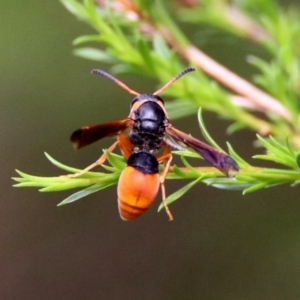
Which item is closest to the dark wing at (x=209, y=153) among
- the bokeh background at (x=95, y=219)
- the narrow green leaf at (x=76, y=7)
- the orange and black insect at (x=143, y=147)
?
the orange and black insect at (x=143, y=147)

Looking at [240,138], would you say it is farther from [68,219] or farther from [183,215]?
[68,219]

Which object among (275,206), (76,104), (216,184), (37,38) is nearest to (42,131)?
(76,104)

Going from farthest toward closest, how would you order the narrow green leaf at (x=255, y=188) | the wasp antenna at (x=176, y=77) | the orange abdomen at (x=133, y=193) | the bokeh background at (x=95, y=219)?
the bokeh background at (x=95, y=219)
the wasp antenna at (x=176, y=77)
the orange abdomen at (x=133, y=193)
the narrow green leaf at (x=255, y=188)

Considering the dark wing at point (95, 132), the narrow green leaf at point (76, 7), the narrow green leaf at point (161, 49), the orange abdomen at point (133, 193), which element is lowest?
the orange abdomen at point (133, 193)

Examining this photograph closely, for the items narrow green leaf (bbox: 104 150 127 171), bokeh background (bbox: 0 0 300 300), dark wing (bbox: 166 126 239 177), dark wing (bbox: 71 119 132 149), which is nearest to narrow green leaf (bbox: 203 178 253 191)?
dark wing (bbox: 166 126 239 177)

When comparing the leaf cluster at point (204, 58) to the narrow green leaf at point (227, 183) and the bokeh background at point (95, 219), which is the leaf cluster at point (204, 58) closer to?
the narrow green leaf at point (227, 183)

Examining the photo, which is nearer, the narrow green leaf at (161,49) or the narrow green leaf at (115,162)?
the narrow green leaf at (115,162)

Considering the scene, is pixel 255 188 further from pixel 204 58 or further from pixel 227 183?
pixel 204 58

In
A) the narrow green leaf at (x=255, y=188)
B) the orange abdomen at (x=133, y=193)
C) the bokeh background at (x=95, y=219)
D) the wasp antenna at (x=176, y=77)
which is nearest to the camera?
the narrow green leaf at (x=255, y=188)
